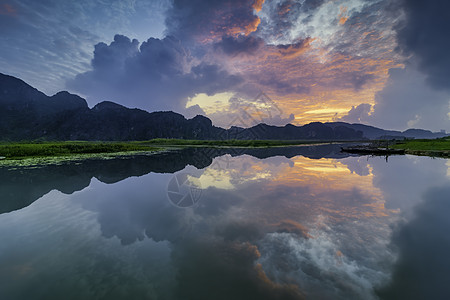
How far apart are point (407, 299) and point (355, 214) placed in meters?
6.65

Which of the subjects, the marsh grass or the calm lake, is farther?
the marsh grass

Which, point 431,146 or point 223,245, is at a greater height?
point 431,146

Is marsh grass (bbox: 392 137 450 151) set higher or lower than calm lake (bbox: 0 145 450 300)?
higher

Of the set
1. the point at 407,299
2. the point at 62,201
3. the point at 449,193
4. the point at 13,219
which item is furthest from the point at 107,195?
the point at 449,193

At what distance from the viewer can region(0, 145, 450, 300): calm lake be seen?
5328 mm

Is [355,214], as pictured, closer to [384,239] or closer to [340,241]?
[384,239]

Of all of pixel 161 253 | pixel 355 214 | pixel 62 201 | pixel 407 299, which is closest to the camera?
pixel 407 299

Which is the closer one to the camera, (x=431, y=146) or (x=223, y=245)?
(x=223, y=245)

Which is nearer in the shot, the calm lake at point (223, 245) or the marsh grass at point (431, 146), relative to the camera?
the calm lake at point (223, 245)

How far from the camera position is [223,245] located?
24.8 feet

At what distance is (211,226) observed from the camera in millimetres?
9305

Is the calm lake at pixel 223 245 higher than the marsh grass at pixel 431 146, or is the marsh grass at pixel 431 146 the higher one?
the marsh grass at pixel 431 146

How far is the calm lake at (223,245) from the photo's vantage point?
5.33m

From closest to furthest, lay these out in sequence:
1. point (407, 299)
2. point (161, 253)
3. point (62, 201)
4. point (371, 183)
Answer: point (407, 299) → point (161, 253) → point (62, 201) → point (371, 183)
